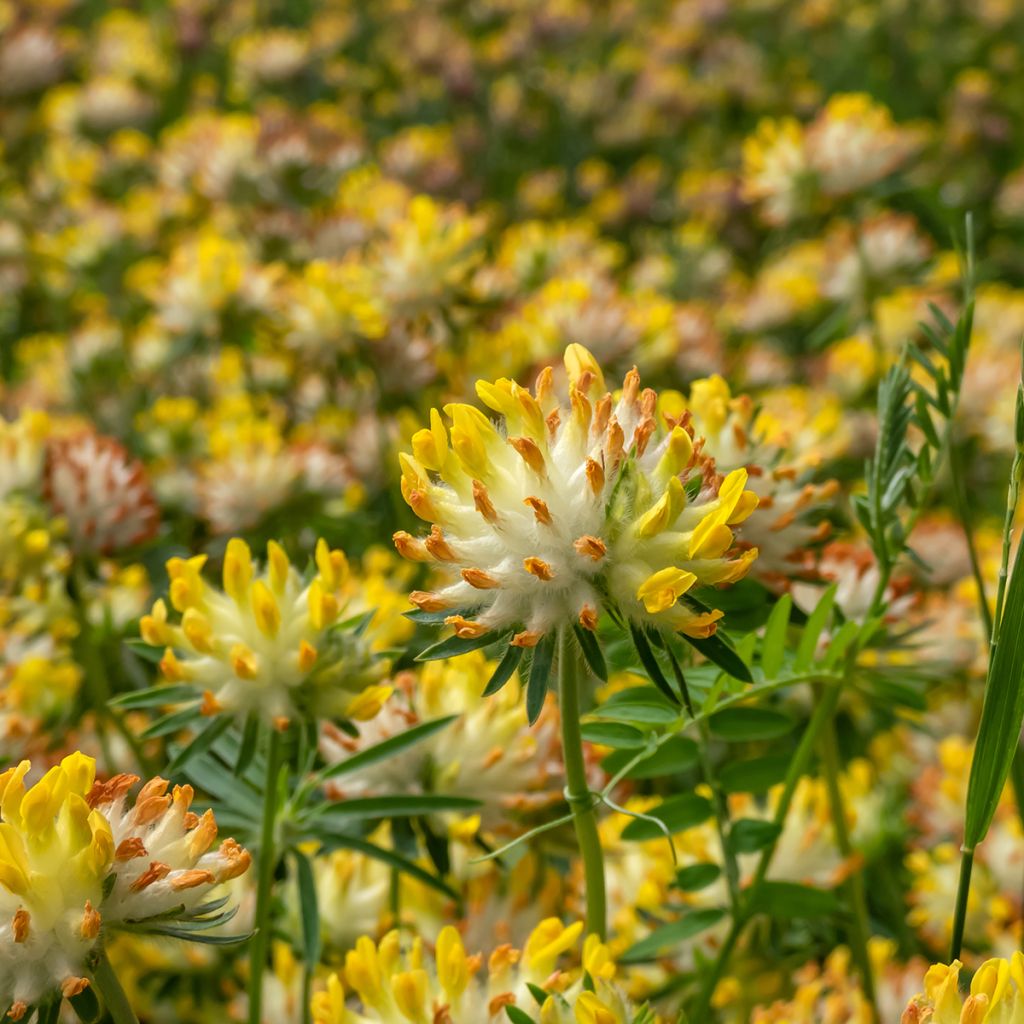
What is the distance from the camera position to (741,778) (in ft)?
4.82

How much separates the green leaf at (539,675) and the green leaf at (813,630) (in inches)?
12.7

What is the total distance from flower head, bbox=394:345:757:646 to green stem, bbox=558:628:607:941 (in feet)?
0.15

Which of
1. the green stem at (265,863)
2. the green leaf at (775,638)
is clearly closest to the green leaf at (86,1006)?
the green stem at (265,863)

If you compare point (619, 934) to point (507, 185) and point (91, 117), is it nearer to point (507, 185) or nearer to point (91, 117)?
point (507, 185)

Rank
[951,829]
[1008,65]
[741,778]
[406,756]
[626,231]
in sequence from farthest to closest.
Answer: [1008,65]
[626,231]
[951,829]
[406,756]
[741,778]

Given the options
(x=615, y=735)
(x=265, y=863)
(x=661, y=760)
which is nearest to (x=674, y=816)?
(x=661, y=760)

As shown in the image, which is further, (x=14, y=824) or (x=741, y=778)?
(x=741, y=778)

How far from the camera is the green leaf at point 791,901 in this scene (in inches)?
55.7

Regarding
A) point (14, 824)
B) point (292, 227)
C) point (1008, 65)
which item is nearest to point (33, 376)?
point (292, 227)

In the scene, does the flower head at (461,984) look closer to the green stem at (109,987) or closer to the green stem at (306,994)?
the green stem at (109,987)

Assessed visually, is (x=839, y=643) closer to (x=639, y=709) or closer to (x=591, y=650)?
(x=639, y=709)

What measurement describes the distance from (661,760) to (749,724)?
109mm

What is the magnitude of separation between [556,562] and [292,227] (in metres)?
2.92

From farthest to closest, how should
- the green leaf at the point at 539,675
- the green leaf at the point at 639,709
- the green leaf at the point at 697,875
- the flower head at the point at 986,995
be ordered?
1. the green leaf at the point at 697,875
2. the green leaf at the point at 639,709
3. the green leaf at the point at 539,675
4. the flower head at the point at 986,995
